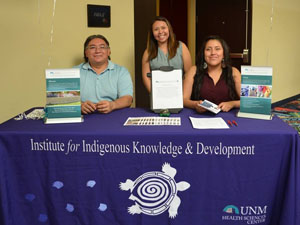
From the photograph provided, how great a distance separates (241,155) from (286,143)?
229mm

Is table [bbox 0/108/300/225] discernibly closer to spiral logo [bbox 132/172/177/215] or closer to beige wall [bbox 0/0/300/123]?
spiral logo [bbox 132/172/177/215]

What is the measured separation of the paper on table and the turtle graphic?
0.28 meters

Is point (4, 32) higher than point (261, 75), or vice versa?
point (4, 32)

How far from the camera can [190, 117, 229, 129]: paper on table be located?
5.66 ft

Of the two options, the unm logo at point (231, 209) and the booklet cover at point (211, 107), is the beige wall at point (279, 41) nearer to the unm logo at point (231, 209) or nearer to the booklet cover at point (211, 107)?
the booklet cover at point (211, 107)

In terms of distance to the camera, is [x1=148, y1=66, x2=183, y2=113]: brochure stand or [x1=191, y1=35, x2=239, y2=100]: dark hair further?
[x1=191, y1=35, x2=239, y2=100]: dark hair

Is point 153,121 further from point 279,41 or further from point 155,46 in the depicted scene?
point 279,41

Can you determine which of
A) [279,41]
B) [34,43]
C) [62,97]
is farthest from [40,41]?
[279,41]

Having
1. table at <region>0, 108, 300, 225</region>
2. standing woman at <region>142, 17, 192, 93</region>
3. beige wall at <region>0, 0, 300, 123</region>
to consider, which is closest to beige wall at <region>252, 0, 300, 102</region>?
beige wall at <region>0, 0, 300, 123</region>

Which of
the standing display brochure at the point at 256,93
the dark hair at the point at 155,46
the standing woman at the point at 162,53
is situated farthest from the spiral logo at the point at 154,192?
the dark hair at the point at 155,46

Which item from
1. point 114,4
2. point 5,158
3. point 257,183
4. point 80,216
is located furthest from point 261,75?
point 114,4

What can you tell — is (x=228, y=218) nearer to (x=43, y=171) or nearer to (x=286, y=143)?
(x=286, y=143)

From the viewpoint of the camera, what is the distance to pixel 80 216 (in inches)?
67.8

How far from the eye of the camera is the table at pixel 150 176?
1644mm
